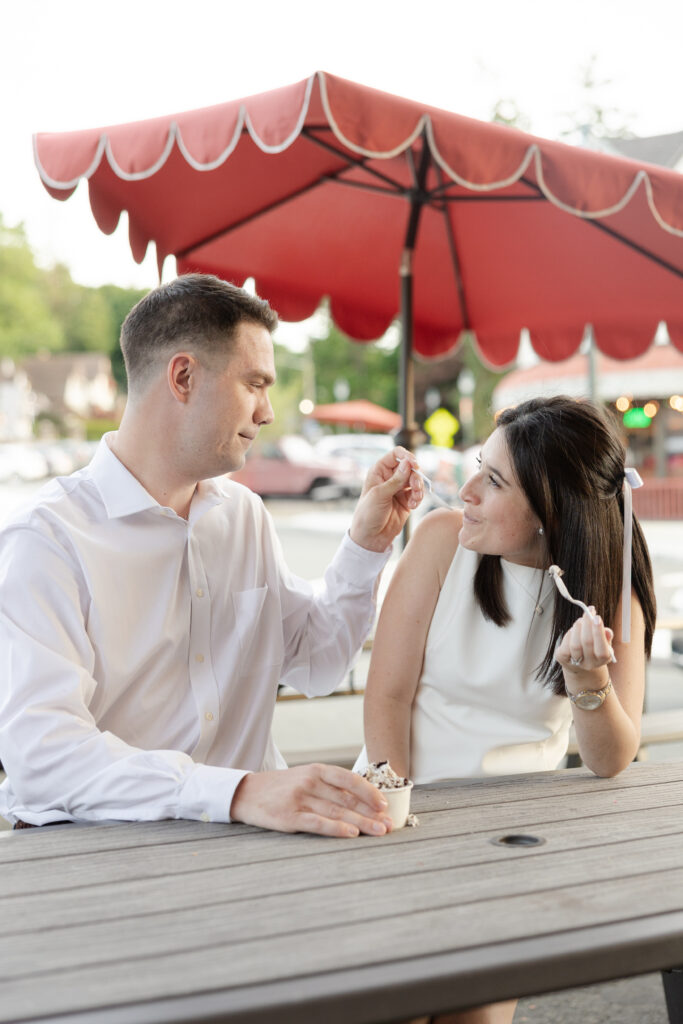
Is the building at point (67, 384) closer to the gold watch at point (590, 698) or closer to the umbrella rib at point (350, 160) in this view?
the umbrella rib at point (350, 160)

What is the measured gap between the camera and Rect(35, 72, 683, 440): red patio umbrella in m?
3.34

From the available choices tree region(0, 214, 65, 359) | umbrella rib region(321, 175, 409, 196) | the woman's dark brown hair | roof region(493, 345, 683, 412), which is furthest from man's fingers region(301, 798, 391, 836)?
tree region(0, 214, 65, 359)

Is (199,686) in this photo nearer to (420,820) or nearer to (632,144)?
(420,820)

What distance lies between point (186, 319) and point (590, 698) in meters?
1.23

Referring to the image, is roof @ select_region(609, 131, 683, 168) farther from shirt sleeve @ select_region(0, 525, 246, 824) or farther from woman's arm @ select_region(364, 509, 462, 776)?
shirt sleeve @ select_region(0, 525, 246, 824)

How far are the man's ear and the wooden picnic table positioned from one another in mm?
1001

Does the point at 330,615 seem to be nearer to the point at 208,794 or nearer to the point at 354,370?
the point at 208,794

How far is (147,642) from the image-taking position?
7.48ft

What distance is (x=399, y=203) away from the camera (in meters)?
5.60

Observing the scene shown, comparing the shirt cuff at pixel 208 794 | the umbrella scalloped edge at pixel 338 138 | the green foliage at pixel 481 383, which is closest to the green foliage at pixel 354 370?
the green foliage at pixel 481 383

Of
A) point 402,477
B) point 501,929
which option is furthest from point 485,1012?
point 402,477

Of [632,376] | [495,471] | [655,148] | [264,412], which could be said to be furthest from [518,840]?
[655,148]

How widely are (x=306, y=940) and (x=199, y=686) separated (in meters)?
1.16

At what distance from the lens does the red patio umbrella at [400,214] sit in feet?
10.9
